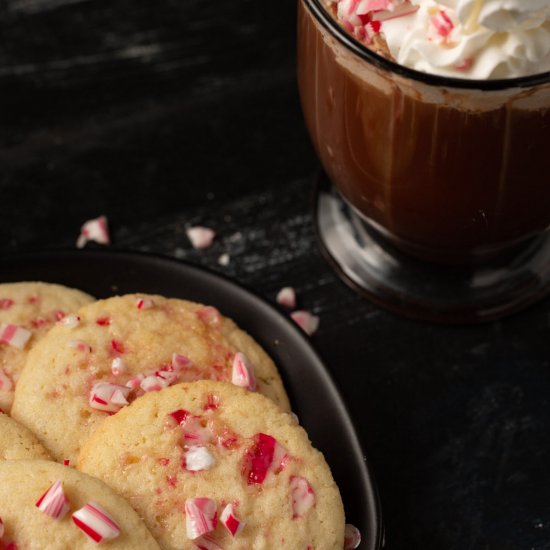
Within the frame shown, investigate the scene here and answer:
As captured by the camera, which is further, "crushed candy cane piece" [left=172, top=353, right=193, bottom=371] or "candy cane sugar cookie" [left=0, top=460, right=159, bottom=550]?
"crushed candy cane piece" [left=172, top=353, right=193, bottom=371]

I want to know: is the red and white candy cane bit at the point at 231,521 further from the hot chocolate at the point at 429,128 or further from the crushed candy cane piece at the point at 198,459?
the hot chocolate at the point at 429,128

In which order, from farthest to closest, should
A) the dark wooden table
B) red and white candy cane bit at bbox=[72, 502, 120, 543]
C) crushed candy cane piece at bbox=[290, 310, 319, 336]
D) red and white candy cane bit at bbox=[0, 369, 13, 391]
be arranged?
crushed candy cane piece at bbox=[290, 310, 319, 336] < the dark wooden table < red and white candy cane bit at bbox=[0, 369, 13, 391] < red and white candy cane bit at bbox=[72, 502, 120, 543]

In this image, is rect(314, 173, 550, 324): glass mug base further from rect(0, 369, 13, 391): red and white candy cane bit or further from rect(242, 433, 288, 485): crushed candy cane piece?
rect(0, 369, 13, 391): red and white candy cane bit

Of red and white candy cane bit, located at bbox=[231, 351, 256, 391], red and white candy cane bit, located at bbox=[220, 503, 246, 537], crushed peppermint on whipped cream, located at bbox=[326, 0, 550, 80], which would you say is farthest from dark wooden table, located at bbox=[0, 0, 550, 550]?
crushed peppermint on whipped cream, located at bbox=[326, 0, 550, 80]

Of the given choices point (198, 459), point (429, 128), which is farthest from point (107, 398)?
point (429, 128)

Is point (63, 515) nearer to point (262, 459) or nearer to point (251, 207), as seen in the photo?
point (262, 459)

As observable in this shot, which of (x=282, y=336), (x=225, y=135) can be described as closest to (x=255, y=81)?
(x=225, y=135)

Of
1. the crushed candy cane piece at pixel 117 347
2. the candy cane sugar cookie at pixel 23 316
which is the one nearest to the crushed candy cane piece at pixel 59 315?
the candy cane sugar cookie at pixel 23 316
